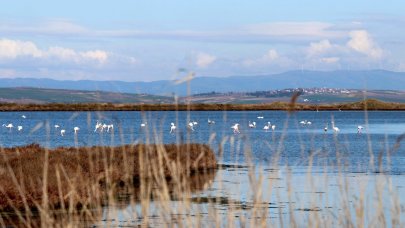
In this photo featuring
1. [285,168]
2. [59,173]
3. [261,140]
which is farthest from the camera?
[261,140]

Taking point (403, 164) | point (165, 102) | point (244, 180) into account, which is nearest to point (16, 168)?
point (244, 180)

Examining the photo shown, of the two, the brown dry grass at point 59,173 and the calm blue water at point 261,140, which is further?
the brown dry grass at point 59,173

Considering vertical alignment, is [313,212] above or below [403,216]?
above

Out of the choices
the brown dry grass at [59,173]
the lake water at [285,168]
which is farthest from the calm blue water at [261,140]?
the brown dry grass at [59,173]

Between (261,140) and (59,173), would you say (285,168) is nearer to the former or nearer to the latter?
(59,173)

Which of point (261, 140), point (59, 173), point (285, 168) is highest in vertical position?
point (261, 140)

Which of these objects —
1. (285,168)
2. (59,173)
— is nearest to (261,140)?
(285,168)

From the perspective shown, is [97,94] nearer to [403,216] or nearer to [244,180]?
[403,216]

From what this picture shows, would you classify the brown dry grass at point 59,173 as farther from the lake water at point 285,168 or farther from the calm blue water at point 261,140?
the calm blue water at point 261,140

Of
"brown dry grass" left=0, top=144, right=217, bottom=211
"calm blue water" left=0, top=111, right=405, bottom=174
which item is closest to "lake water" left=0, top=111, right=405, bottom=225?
"calm blue water" left=0, top=111, right=405, bottom=174

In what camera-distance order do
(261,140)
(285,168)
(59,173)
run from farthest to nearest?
(261,140), (285,168), (59,173)

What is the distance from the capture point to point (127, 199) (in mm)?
28859

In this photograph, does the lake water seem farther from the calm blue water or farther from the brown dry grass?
the brown dry grass

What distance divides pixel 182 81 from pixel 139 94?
101 cm
